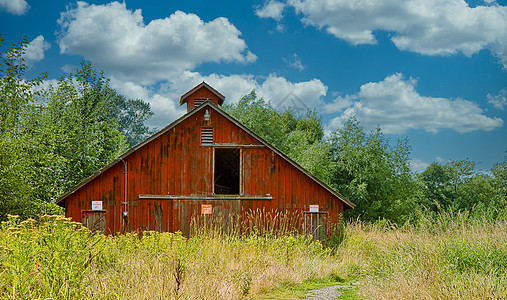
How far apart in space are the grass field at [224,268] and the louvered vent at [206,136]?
224 inches

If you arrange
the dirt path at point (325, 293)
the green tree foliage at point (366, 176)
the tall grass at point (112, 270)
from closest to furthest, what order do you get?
1. the tall grass at point (112, 270)
2. the dirt path at point (325, 293)
3. the green tree foliage at point (366, 176)

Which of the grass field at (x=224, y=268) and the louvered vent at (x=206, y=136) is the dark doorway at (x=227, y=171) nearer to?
the louvered vent at (x=206, y=136)

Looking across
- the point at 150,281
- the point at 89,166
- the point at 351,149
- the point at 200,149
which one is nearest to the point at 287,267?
the point at 150,281

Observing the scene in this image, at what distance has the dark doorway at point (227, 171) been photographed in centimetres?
2175

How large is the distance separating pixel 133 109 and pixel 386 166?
3454 centimetres

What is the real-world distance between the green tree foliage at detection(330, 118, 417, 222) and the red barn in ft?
53.1

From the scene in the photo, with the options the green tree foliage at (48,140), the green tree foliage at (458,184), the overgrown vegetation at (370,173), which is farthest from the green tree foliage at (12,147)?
the green tree foliage at (458,184)

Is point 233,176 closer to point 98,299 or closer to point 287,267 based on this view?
point 287,267

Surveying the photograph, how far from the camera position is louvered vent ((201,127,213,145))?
18.5 meters

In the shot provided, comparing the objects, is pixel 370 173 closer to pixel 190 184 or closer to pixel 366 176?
pixel 366 176

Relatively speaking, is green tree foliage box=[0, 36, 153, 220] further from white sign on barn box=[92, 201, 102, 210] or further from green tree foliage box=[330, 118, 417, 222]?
green tree foliage box=[330, 118, 417, 222]

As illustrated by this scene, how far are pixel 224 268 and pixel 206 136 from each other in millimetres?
9497

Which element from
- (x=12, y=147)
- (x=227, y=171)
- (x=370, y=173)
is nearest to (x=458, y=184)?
(x=370, y=173)

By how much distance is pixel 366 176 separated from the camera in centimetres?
3481
